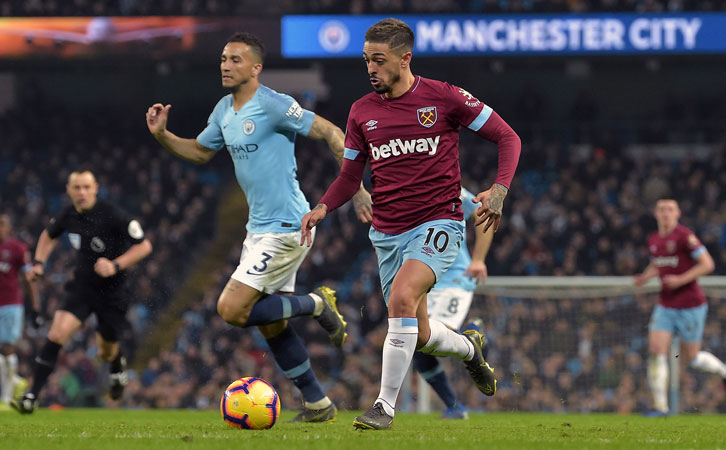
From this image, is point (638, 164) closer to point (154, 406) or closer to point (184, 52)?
point (184, 52)

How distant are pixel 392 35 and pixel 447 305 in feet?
9.96

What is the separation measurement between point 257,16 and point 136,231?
1511cm

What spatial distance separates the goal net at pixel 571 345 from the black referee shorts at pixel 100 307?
4115 mm

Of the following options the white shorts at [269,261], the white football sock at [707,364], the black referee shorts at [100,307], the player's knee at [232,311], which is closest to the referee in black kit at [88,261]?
the black referee shorts at [100,307]

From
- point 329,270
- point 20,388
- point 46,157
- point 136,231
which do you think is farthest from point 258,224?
point 46,157

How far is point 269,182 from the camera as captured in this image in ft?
24.0

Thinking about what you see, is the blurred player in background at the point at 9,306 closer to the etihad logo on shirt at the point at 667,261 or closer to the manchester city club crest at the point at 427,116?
the etihad logo on shirt at the point at 667,261

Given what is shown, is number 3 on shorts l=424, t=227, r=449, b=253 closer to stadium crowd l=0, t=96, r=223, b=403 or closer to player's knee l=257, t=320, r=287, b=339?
player's knee l=257, t=320, r=287, b=339

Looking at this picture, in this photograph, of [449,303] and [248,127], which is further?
[449,303]

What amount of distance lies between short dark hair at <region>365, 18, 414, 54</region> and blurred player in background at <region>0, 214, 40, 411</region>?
6.98m

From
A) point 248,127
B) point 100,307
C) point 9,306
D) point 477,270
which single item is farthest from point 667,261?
point 9,306

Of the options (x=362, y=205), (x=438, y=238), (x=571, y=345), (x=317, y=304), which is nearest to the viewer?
(x=438, y=238)

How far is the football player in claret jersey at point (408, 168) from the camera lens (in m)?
6.07

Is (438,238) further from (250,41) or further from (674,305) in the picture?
(674,305)
